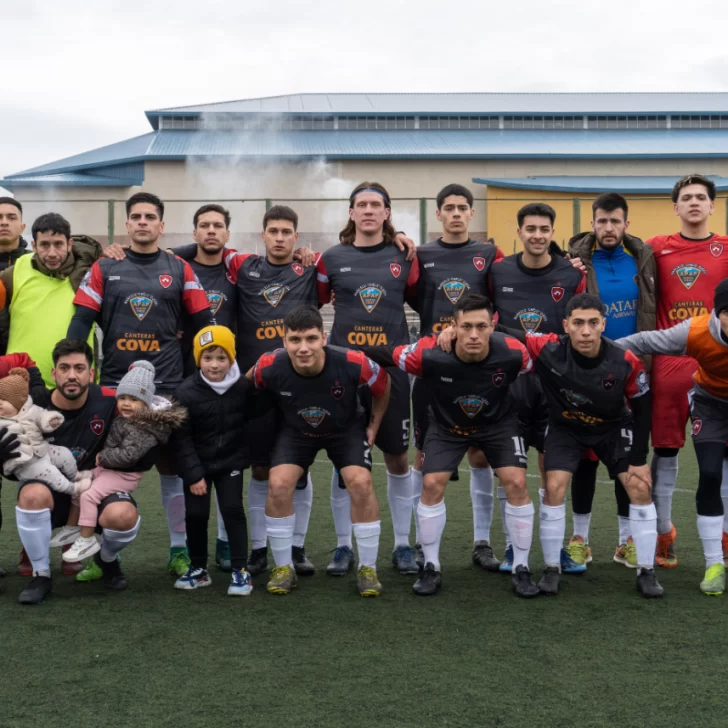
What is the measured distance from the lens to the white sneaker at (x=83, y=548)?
430 cm

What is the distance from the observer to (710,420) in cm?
445

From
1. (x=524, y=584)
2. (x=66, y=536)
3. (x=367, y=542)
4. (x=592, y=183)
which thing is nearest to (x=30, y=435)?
(x=66, y=536)

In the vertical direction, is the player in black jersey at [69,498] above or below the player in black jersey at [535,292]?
below

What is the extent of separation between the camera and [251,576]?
4660 mm

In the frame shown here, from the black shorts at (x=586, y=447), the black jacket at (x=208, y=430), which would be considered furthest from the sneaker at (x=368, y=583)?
the black shorts at (x=586, y=447)

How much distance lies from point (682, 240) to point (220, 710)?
11.3 feet

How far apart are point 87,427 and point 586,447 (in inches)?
98.2

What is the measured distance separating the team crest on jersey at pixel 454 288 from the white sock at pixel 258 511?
1.44 meters

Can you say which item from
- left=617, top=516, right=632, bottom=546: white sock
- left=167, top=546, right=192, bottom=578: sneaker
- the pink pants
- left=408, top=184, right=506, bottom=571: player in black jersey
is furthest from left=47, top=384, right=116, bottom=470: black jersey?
left=617, top=516, right=632, bottom=546: white sock

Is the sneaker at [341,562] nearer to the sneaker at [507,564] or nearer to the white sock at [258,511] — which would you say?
the white sock at [258,511]

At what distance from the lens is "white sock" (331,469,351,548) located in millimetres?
4977

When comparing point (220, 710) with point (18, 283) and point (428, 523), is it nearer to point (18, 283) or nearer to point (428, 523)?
point (428, 523)

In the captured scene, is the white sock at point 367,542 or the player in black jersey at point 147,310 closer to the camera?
the white sock at point 367,542

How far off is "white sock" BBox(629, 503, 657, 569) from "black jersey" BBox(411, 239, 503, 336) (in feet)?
4.68
